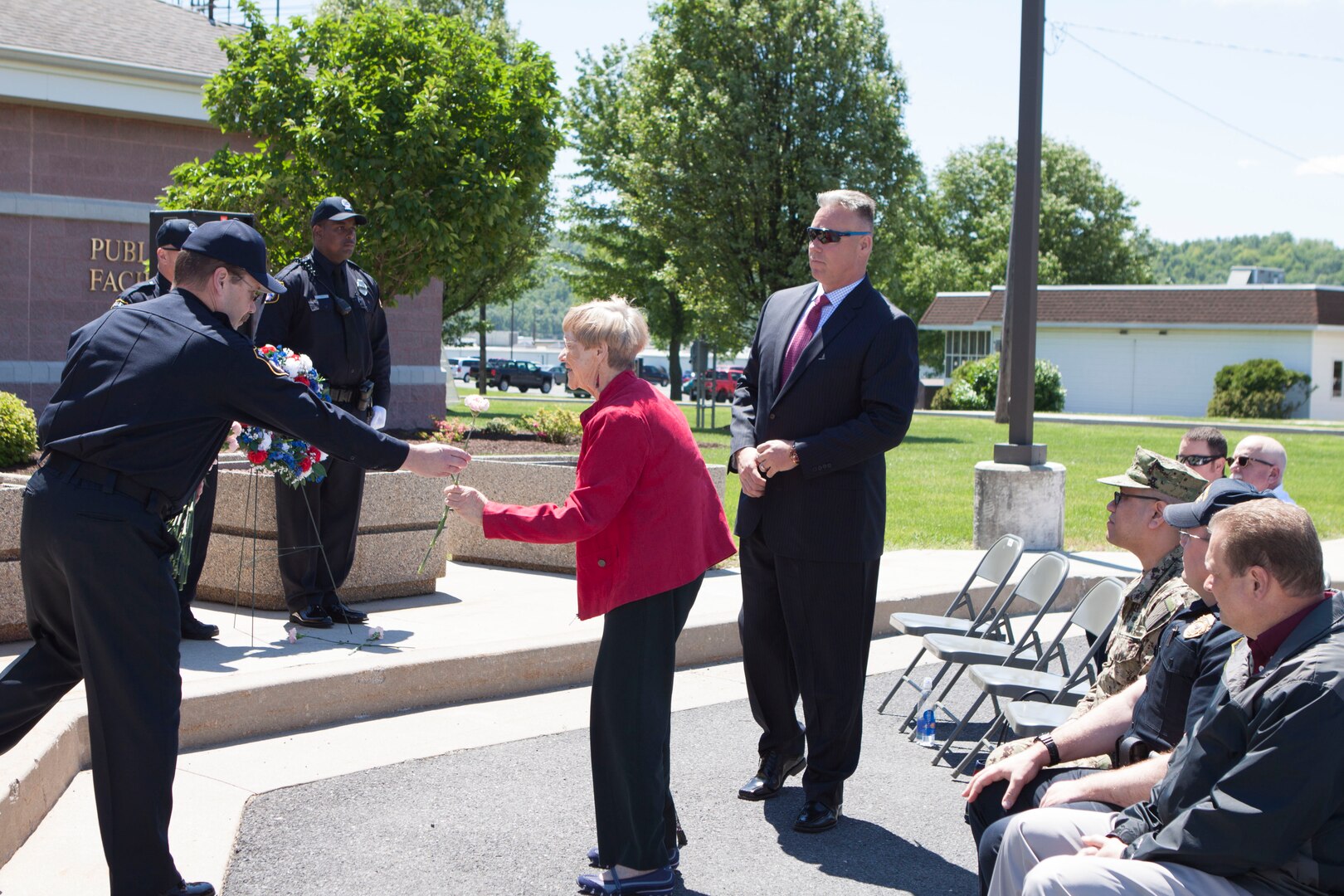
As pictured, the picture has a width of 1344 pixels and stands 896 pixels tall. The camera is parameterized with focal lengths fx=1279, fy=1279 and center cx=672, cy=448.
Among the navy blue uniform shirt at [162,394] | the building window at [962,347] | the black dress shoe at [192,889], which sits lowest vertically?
the black dress shoe at [192,889]

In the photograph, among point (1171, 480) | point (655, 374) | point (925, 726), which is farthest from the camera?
point (655, 374)

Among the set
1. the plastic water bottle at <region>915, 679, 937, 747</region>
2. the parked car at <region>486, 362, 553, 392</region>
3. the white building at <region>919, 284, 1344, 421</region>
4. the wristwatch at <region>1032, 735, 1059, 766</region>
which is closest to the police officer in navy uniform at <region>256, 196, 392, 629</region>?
the plastic water bottle at <region>915, 679, 937, 747</region>

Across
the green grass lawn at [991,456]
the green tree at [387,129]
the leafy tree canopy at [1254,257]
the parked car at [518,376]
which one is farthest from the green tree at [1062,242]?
the leafy tree canopy at [1254,257]

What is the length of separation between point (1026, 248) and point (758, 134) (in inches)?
775

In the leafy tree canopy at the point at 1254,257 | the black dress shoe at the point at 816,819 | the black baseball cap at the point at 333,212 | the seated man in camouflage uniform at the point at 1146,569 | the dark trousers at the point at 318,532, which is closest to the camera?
the seated man in camouflage uniform at the point at 1146,569

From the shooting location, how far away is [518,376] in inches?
2640

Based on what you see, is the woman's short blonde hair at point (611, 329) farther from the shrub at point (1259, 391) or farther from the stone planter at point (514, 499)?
the shrub at point (1259, 391)

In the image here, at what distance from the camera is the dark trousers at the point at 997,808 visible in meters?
3.59

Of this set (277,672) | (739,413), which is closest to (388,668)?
(277,672)

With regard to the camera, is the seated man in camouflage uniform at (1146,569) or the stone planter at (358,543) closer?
the seated man in camouflage uniform at (1146,569)

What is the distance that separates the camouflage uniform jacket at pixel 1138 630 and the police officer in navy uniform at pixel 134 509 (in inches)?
103

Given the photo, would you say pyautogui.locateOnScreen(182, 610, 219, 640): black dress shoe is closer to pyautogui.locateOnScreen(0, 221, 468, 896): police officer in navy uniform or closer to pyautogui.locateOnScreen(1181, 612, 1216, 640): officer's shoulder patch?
pyautogui.locateOnScreen(0, 221, 468, 896): police officer in navy uniform

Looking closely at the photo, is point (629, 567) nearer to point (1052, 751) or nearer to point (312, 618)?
point (1052, 751)

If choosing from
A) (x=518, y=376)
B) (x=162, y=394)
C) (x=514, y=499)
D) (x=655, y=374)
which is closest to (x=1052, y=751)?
(x=162, y=394)
